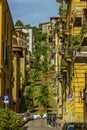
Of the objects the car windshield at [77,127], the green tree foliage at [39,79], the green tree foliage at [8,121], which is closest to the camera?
the car windshield at [77,127]

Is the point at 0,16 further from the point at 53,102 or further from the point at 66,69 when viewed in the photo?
the point at 53,102

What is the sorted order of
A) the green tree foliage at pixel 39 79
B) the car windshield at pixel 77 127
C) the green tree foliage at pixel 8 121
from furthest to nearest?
1. the green tree foliage at pixel 39 79
2. the green tree foliage at pixel 8 121
3. the car windshield at pixel 77 127

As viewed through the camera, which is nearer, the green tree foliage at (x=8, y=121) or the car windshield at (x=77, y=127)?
the car windshield at (x=77, y=127)

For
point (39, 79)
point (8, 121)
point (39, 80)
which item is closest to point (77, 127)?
point (8, 121)

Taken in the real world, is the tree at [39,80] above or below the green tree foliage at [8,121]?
below

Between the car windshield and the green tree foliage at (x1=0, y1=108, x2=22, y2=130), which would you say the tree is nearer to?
the green tree foliage at (x1=0, y1=108, x2=22, y2=130)

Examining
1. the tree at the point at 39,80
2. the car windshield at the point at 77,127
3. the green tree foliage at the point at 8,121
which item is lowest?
the tree at the point at 39,80

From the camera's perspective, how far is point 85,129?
22609mm

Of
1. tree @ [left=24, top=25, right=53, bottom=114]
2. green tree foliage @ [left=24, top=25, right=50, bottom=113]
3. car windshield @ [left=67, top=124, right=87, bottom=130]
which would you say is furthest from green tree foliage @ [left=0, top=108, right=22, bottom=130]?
tree @ [left=24, top=25, right=53, bottom=114]

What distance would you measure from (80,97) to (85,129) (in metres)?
19.8

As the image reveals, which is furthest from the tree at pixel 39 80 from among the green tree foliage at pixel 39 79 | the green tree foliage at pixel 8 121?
the green tree foliage at pixel 8 121

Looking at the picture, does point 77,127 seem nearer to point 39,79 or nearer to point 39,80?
point 39,80

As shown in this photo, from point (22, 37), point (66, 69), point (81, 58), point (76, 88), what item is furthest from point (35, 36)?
point (81, 58)

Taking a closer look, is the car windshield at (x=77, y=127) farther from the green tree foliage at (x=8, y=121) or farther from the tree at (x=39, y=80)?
the tree at (x=39, y=80)
